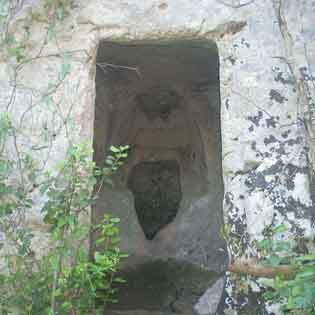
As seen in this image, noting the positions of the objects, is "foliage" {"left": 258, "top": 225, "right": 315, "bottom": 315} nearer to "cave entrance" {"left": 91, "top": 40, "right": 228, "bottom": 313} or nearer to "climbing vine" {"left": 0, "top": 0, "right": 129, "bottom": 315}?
"climbing vine" {"left": 0, "top": 0, "right": 129, "bottom": 315}

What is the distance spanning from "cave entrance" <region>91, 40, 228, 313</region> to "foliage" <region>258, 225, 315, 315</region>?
2000mm

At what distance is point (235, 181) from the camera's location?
9.84 ft

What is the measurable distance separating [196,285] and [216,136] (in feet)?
4.82

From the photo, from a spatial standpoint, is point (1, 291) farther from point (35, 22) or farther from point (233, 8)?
point (233, 8)

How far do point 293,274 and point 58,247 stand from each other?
104 cm

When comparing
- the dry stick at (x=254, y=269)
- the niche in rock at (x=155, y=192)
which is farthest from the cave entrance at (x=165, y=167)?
the dry stick at (x=254, y=269)

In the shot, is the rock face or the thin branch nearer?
the rock face

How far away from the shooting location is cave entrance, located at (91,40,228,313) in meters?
5.12

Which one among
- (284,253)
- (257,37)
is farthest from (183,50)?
(284,253)

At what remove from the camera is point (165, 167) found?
19.4ft

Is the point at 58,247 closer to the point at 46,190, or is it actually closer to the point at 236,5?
the point at 46,190

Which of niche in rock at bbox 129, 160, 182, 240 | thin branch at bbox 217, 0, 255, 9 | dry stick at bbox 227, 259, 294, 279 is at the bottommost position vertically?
dry stick at bbox 227, 259, 294, 279

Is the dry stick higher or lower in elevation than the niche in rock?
lower

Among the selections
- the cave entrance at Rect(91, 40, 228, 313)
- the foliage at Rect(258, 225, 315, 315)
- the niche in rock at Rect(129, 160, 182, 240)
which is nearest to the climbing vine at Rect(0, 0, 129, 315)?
the foliage at Rect(258, 225, 315, 315)
